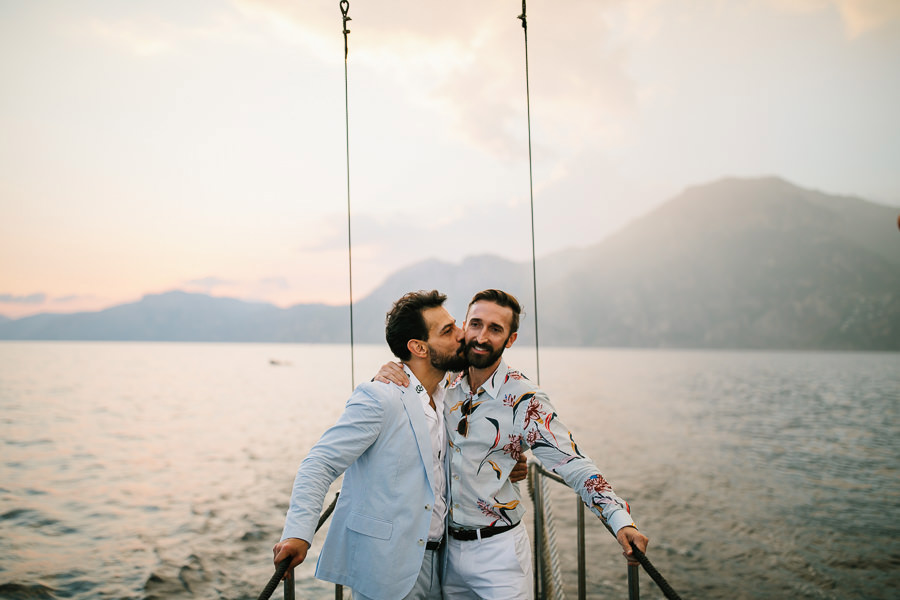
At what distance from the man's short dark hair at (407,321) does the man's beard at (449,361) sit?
0.36 ft

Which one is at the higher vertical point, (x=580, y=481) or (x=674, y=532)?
(x=580, y=481)

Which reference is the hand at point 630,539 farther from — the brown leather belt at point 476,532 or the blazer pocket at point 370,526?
the blazer pocket at point 370,526

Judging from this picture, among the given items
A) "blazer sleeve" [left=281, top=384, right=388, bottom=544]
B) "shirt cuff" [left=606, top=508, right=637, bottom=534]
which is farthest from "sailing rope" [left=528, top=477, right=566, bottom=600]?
"blazer sleeve" [left=281, top=384, right=388, bottom=544]

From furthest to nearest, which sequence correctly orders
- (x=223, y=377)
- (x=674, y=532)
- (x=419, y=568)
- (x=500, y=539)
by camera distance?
(x=223, y=377), (x=674, y=532), (x=500, y=539), (x=419, y=568)

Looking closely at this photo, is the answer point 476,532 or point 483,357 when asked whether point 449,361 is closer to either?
point 483,357

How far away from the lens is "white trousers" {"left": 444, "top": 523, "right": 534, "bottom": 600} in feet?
9.07

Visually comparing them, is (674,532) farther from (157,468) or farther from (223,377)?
(223,377)

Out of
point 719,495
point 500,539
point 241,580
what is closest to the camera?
point 500,539


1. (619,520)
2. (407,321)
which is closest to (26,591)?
(407,321)

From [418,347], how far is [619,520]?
134 cm

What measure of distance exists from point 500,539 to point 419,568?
49cm

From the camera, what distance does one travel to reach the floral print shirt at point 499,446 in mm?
2811

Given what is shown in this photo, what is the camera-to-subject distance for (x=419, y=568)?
2570mm

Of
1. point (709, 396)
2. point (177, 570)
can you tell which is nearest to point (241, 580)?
point (177, 570)
